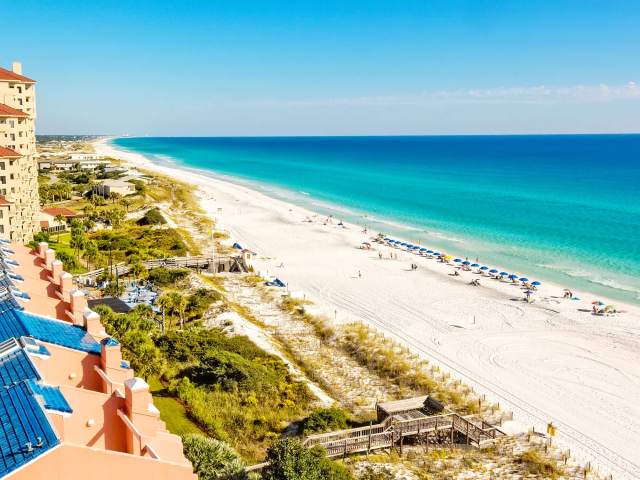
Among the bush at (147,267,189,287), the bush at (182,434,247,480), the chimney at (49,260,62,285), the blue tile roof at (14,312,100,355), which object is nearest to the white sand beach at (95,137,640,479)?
the bush at (147,267,189,287)

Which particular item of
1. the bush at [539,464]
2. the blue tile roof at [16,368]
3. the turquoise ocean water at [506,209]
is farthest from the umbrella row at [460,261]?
the blue tile roof at [16,368]

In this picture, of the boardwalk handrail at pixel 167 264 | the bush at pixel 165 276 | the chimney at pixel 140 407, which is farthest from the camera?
the bush at pixel 165 276

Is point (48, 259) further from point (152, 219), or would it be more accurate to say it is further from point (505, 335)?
point (152, 219)

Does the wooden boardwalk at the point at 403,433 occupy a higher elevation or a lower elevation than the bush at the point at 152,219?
lower

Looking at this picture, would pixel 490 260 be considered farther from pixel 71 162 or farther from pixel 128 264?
pixel 71 162

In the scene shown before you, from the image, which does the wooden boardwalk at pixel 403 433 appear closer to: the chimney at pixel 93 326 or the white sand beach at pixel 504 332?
the white sand beach at pixel 504 332

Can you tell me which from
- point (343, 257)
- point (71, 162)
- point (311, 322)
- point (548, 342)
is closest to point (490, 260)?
point (343, 257)

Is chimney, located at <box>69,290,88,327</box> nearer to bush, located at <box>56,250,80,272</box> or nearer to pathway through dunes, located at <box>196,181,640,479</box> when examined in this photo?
pathway through dunes, located at <box>196,181,640,479</box>

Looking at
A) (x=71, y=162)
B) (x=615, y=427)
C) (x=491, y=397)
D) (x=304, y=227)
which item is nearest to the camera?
(x=615, y=427)
